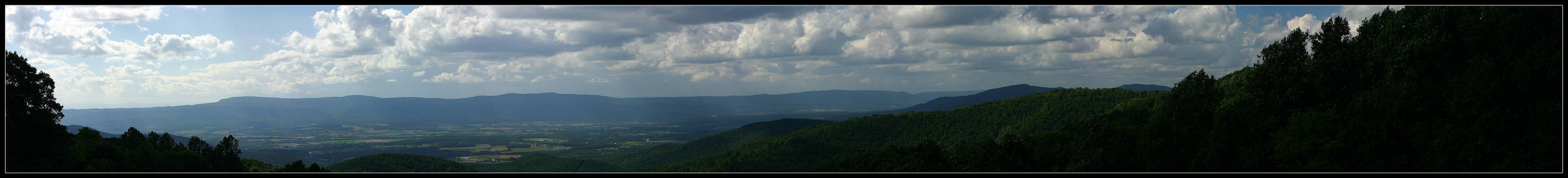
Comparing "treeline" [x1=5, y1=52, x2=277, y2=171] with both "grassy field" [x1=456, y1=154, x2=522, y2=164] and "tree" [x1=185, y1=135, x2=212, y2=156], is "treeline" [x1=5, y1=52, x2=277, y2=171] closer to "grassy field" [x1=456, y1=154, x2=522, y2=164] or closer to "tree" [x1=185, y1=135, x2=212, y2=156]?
"tree" [x1=185, y1=135, x2=212, y2=156]

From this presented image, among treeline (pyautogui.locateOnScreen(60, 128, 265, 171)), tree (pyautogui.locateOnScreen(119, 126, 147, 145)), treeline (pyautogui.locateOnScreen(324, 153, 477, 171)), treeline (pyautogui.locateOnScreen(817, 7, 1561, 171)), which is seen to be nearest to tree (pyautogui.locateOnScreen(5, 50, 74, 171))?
treeline (pyautogui.locateOnScreen(60, 128, 265, 171))

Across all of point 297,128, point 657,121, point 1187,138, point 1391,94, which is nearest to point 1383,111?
point 1391,94

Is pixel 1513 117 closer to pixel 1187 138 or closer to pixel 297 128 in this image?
pixel 1187 138

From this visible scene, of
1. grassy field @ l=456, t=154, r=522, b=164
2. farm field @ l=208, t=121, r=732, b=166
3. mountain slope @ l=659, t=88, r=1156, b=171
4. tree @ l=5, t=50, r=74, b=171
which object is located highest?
tree @ l=5, t=50, r=74, b=171

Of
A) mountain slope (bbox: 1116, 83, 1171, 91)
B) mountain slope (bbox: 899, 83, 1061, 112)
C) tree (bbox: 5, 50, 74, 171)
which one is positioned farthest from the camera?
mountain slope (bbox: 899, 83, 1061, 112)
